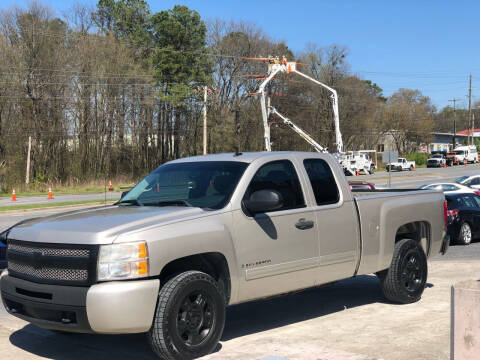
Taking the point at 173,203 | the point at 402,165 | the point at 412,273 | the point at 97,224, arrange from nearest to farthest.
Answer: the point at 97,224
the point at 173,203
the point at 412,273
the point at 402,165

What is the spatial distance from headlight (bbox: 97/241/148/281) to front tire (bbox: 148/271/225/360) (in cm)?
32

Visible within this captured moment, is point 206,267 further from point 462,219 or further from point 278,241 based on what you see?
point 462,219

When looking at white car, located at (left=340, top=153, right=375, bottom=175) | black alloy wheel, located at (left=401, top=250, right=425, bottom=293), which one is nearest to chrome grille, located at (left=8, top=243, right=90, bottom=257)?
black alloy wheel, located at (left=401, top=250, right=425, bottom=293)

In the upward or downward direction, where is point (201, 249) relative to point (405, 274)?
upward

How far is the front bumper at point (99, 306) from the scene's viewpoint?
5023mm

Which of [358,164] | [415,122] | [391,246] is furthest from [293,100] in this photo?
[391,246]

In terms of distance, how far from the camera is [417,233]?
8.31 m

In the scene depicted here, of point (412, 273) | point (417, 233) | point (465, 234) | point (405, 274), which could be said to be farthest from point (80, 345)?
point (465, 234)

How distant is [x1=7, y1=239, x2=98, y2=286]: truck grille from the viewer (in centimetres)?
512

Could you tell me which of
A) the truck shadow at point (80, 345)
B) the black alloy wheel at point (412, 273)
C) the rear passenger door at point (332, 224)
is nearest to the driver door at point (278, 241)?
the rear passenger door at point (332, 224)

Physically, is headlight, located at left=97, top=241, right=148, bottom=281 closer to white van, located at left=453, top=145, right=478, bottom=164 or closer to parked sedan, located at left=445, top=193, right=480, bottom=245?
parked sedan, located at left=445, top=193, right=480, bottom=245

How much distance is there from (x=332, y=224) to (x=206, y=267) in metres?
1.66

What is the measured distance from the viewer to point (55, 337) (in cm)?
660

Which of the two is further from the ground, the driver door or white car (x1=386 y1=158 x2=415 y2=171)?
white car (x1=386 y1=158 x2=415 y2=171)
